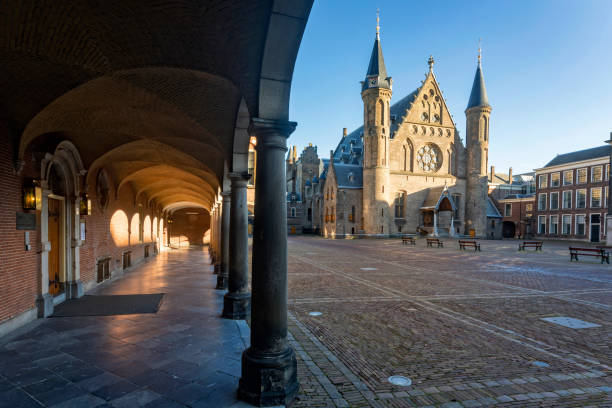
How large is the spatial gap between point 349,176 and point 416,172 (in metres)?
8.41

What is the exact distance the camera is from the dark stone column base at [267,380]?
3.44 metres

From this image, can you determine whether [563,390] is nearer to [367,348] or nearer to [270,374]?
[367,348]

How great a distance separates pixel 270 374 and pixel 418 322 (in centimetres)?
376

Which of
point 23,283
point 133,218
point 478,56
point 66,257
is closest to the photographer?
point 23,283

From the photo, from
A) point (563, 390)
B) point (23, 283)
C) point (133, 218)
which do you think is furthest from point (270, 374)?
point (133, 218)

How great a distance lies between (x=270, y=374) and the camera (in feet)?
11.5

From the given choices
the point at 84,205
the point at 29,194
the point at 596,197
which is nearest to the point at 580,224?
the point at 596,197

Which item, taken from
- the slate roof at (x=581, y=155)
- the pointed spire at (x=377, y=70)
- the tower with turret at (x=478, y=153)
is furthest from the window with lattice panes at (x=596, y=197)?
the pointed spire at (x=377, y=70)

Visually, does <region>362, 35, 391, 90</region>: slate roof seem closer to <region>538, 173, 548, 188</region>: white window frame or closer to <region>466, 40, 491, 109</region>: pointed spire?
<region>466, 40, 491, 109</region>: pointed spire

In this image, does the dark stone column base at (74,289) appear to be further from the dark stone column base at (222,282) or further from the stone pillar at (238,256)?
the stone pillar at (238,256)

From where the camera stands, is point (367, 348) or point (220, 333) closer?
point (367, 348)

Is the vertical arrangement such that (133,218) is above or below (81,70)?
below

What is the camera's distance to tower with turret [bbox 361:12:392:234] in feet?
130

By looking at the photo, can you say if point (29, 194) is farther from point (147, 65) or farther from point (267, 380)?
point (267, 380)
